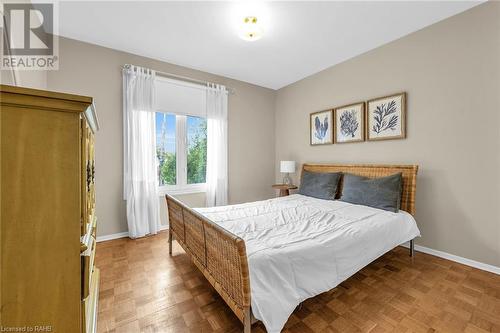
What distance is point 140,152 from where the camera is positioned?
10.1ft

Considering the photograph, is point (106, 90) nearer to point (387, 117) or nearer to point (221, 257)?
point (221, 257)

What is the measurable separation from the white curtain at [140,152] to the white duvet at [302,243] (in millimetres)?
1235

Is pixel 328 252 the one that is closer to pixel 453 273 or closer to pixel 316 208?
pixel 316 208

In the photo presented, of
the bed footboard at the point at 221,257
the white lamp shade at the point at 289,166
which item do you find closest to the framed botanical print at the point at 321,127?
the white lamp shade at the point at 289,166

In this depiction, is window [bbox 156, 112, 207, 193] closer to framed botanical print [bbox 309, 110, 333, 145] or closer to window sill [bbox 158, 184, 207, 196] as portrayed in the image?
window sill [bbox 158, 184, 207, 196]

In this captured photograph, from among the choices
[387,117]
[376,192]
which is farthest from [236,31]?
[376,192]

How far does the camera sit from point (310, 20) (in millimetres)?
2379

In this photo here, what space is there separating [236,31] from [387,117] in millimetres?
2239

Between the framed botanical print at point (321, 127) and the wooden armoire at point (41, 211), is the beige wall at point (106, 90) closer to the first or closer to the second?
the framed botanical print at point (321, 127)

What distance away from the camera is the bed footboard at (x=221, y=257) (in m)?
1.20

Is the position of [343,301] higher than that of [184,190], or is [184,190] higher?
[184,190]

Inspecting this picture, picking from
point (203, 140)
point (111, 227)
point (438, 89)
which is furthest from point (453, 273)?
point (111, 227)

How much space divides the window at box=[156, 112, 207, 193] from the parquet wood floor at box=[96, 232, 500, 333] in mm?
1485

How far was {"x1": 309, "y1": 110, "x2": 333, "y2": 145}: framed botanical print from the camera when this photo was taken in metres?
3.54
